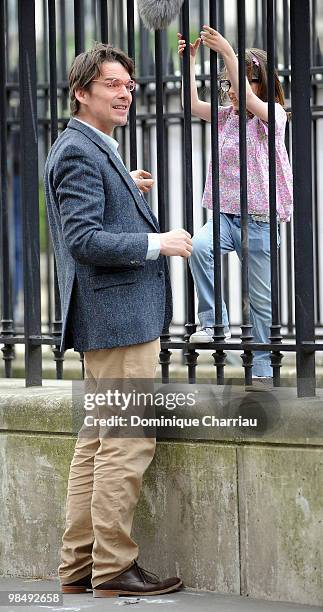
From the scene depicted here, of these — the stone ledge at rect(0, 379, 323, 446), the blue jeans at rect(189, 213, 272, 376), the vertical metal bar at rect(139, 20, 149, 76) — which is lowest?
the stone ledge at rect(0, 379, 323, 446)

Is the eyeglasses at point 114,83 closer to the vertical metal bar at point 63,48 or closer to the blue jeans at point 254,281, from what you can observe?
the blue jeans at point 254,281

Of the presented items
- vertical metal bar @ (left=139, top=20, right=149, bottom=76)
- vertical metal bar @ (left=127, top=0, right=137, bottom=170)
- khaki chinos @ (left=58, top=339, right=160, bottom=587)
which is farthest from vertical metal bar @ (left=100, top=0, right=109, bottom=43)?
vertical metal bar @ (left=139, top=20, right=149, bottom=76)

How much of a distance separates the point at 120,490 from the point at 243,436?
49 centimetres

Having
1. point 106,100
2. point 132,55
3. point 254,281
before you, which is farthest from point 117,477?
point 132,55

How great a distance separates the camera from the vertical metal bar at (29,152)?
5512 millimetres

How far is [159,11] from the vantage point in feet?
16.5

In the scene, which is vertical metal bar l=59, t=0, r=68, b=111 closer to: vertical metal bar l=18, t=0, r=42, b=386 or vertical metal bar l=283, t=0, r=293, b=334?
vertical metal bar l=283, t=0, r=293, b=334

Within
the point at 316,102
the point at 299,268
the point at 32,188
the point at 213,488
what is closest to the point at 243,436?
the point at 213,488

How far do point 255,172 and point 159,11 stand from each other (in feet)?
2.43

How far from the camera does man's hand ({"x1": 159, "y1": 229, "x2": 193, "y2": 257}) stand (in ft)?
15.1

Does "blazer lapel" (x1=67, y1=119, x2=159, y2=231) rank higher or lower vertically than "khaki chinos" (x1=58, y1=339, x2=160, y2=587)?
higher

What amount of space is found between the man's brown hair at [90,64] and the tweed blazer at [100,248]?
0.15 metres

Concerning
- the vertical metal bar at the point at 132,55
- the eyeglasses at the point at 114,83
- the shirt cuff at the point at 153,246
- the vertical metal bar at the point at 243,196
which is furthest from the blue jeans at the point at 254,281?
the eyeglasses at the point at 114,83

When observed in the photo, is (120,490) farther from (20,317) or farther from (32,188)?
(20,317)
